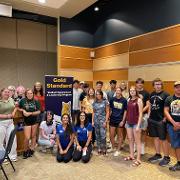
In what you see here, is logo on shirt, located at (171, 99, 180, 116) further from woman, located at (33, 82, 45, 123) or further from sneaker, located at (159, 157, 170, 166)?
woman, located at (33, 82, 45, 123)

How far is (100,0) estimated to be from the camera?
263 inches

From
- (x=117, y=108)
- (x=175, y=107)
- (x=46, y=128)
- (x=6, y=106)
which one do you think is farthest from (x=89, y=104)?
(x=175, y=107)

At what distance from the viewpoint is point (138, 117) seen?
12.5ft

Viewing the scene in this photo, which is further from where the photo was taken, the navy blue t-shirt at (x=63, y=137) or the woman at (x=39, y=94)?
the woman at (x=39, y=94)

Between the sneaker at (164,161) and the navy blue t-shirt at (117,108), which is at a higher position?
the navy blue t-shirt at (117,108)

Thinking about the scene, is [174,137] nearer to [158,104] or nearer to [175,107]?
[175,107]

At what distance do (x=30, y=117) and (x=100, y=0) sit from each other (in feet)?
14.8

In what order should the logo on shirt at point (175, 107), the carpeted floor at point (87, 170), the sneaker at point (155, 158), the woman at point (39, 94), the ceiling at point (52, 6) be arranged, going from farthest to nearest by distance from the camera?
the ceiling at point (52, 6) < the woman at point (39, 94) < the sneaker at point (155, 158) < the logo on shirt at point (175, 107) < the carpeted floor at point (87, 170)

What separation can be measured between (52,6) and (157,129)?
4176 millimetres

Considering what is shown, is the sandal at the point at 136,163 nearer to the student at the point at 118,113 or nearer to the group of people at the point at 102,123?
the group of people at the point at 102,123

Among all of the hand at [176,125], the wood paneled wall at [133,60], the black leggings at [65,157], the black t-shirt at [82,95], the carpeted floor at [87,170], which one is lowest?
the carpeted floor at [87,170]

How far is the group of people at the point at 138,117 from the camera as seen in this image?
356 cm

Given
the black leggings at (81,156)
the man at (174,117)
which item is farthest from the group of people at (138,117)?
the black leggings at (81,156)

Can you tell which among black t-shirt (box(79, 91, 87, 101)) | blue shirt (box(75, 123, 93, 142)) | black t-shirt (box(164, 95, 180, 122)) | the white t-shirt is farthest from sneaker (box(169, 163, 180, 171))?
black t-shirt (box(79, 91, 87, 101))
